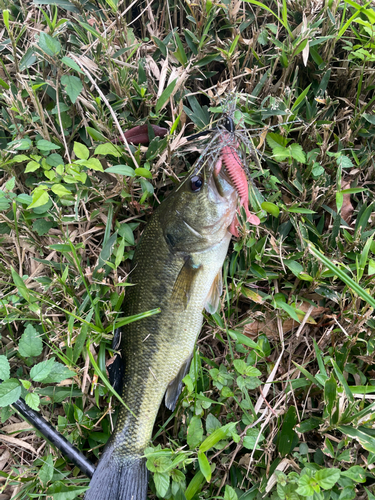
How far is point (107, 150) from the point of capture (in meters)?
2.65

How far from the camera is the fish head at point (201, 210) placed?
2459 mm

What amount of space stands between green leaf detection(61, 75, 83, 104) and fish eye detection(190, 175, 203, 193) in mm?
1191

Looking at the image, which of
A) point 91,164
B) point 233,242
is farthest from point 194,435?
point 91,164

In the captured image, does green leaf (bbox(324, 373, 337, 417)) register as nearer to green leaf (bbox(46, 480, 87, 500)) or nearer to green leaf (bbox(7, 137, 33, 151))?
green leaf (bbox(46, 480, 87, 500))

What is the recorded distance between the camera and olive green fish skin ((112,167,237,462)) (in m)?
2.45

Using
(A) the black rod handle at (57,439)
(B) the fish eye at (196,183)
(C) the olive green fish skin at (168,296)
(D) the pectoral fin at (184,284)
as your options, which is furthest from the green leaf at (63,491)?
(B) the fish eye at (196,183)

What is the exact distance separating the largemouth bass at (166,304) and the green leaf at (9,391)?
75cm

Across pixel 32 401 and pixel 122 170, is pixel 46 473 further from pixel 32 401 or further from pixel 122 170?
pixel 122 170

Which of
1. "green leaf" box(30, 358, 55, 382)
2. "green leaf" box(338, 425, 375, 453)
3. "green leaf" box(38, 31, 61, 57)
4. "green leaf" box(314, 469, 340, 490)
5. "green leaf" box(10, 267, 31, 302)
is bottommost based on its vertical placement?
"green leaf" box(338, 425, 375, 453)

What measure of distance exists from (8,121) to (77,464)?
2902 mm

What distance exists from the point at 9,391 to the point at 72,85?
238cm

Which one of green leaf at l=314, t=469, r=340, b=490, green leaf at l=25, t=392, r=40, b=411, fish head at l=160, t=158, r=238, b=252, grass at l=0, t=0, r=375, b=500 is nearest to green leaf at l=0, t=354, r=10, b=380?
grass at l=0, t=0, r=375, b=500

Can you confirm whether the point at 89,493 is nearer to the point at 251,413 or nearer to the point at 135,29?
the point at 251,413

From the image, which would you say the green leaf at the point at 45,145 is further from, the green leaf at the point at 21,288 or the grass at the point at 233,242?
the green leaf at the point at 21,288
